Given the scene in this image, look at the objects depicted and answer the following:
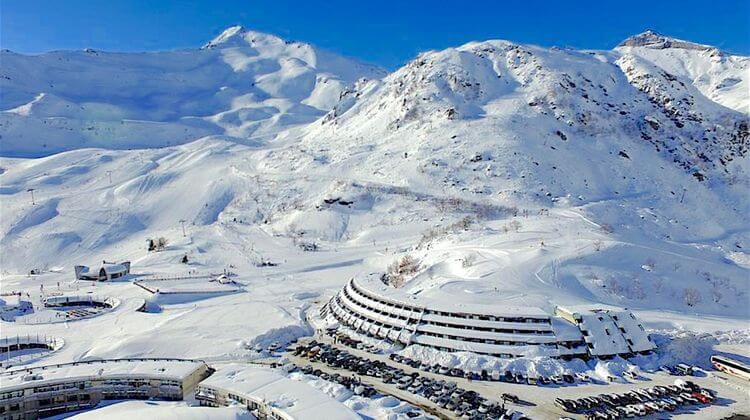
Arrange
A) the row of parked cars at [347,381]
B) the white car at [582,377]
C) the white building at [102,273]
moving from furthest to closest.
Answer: the white building at [102,273], the white car at [582,377], the row of parked cars at [347,381]

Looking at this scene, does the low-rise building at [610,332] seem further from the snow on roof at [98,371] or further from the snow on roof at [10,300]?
the snow on roof at [10,300]

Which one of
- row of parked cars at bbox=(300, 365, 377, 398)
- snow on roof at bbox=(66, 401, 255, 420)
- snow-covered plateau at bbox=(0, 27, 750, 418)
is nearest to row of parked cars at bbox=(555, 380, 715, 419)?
snow-covered plateau at bbox=(0, 27, 750, 418)

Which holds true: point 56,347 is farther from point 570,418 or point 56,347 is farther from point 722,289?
point 722,289

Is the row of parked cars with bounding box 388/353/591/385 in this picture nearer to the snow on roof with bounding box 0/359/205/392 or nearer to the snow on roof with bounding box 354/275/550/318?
the snow on roof with bounding box 354/275/550/318

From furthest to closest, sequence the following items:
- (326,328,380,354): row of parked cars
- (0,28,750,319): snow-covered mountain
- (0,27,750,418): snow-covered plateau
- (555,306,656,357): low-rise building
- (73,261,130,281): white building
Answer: (73,261,130,281): white building → (0,28,750,319): snow-covered mountain → (0,27,750,418): snow-covered plateau → (326,328,380,354): row of parked cars → (555,306,656,357): low-rise building

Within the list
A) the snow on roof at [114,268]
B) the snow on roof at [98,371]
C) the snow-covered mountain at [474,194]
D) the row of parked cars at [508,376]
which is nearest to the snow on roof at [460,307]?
the snow-covered mountain at [474,194]

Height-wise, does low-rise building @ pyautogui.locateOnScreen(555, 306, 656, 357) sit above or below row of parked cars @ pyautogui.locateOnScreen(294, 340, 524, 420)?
above
